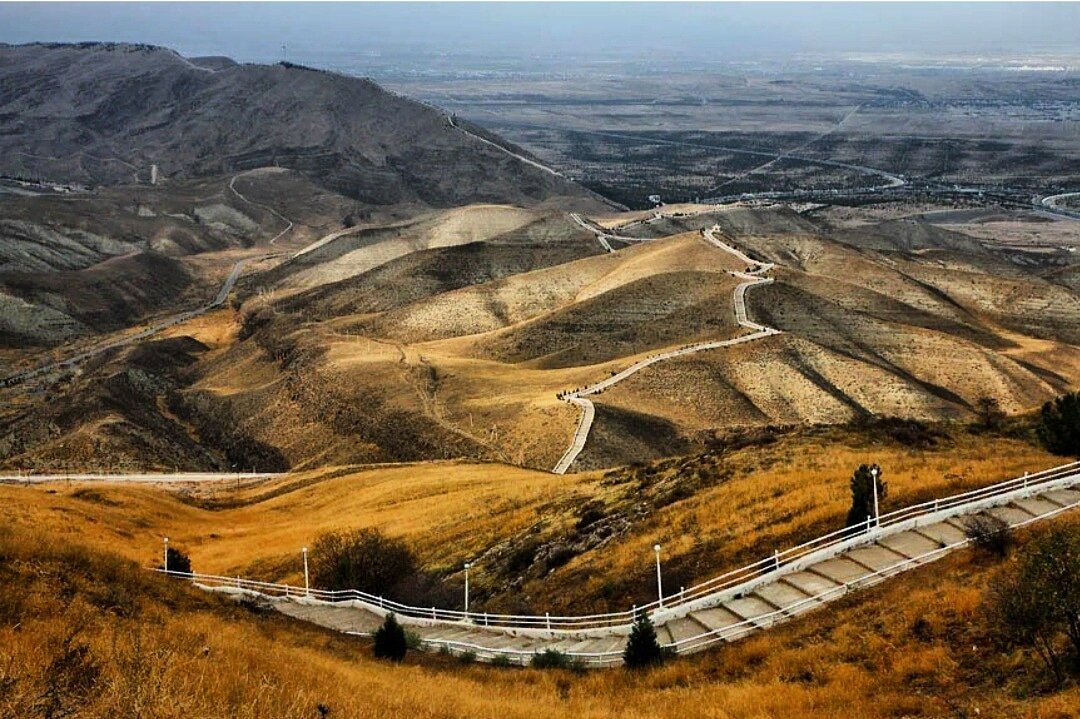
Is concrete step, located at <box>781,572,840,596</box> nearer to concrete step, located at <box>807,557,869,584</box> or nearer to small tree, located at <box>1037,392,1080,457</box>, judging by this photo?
concrete step, located at <box>807,557,869,584</box>

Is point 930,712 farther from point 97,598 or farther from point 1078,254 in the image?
point 1078,254

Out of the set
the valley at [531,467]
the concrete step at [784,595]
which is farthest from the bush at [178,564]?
the concrete step at [784,595]

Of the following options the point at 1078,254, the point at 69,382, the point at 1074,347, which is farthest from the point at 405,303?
the point at 1078,254

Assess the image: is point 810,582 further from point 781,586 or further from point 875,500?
point 875,500

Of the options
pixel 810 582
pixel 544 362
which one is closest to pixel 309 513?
pixel 810 582

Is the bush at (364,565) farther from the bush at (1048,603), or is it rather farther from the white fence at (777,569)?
the bush at (1048,603)

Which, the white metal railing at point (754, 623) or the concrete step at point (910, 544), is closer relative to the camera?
the white metal railing at point (754, 623)
